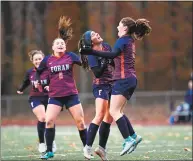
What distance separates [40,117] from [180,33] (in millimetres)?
20754

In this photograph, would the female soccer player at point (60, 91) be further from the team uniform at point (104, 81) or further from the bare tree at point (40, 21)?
the bare tree at point (40, 21)

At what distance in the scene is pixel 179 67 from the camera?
3253cm

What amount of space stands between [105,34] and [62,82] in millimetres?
22179

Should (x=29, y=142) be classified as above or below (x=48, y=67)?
below

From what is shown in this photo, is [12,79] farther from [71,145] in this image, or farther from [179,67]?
[71,145]

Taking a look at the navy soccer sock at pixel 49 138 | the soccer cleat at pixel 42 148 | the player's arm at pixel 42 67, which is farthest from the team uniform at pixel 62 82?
the soccer cleat at pixel 42 148

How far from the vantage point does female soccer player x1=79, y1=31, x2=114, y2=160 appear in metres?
9.28

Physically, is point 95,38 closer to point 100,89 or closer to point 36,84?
point 100,89

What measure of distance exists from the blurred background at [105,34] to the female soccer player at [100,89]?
20418mm

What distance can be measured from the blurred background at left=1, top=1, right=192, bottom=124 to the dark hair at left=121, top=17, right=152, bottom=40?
2093 centimetres

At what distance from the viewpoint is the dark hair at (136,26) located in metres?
9.12

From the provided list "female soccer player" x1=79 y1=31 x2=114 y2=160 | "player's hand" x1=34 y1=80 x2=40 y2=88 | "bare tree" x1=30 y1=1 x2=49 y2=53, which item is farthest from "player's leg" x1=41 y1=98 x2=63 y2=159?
"bare tree" x1=30 y1=1 x2=49 y2=53

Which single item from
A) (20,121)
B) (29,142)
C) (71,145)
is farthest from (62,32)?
(20,121)

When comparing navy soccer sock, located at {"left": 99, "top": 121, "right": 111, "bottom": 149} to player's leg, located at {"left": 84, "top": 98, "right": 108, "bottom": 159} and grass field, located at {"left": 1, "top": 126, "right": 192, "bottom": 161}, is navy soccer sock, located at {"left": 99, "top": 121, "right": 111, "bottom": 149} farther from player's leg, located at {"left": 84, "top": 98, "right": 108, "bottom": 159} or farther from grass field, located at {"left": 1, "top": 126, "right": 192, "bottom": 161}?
grass field, located at {"left": 1, "top": 126, "right": 192, "bottom": 161}
